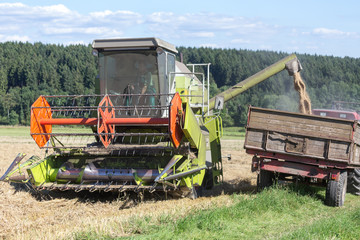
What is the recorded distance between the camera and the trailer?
8.09 meters

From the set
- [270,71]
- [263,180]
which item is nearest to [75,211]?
[263,180]

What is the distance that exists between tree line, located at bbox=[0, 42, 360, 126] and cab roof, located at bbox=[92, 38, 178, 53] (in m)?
37.2

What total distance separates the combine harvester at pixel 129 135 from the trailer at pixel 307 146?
40.5 inches

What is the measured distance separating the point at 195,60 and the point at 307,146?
84843 millimetres

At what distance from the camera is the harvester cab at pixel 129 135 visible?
7.64m

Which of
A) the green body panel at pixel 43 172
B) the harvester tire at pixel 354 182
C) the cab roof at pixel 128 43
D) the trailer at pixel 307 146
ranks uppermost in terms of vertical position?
the cab roof at pixel 128 43

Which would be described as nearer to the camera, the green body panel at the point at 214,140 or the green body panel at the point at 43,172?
the green body panel at the point at 43,172

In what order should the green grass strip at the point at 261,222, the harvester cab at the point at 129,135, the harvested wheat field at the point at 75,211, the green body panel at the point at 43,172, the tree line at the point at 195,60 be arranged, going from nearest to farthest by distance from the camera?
the green grass strip at the point at 261,222
the harvested wheat field at the point at 75,211
the harvester cab at the point at 129,135
the green body panel at the point at 43,172
the tree line at the point at 195,60

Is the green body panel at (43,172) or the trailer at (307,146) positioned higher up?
the trailer at (307,146)

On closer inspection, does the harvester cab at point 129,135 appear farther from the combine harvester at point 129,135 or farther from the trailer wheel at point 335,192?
the trailer wheel at point 335,192

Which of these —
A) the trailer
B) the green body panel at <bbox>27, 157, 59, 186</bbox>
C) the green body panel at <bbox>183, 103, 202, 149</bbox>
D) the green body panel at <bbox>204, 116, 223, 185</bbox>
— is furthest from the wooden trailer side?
the green body panel at <bbox>27, 157, 59, 186</bbox>

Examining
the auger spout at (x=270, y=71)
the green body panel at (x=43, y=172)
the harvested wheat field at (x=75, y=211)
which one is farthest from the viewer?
the auger spout at (x=270, y=71)

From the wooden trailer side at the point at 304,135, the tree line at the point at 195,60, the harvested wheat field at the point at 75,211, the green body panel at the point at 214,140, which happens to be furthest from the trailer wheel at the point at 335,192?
the tree line at the point at 195,60

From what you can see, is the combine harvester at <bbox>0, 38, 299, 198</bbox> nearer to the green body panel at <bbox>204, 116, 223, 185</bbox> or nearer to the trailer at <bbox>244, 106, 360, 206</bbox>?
the green body panel at <bbox>204, 116, 223, 185</bbox>
